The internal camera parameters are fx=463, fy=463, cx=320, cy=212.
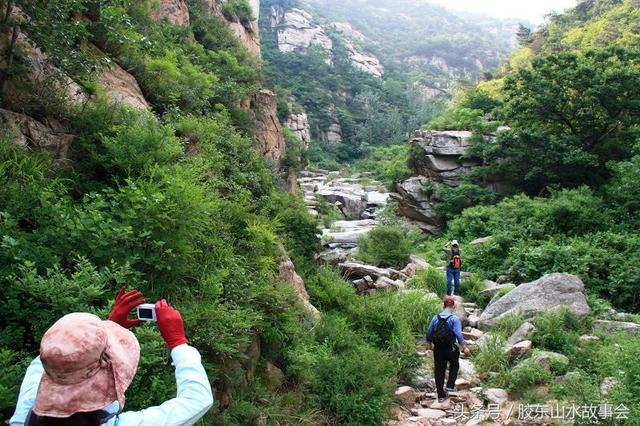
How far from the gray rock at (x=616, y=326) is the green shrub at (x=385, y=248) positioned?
7.48 meters

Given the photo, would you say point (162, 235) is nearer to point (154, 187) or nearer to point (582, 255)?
point (154, 187)

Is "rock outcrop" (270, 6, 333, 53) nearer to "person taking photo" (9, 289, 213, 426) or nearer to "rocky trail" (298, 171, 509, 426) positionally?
"rocky trail" (298, 171, 509, 426)

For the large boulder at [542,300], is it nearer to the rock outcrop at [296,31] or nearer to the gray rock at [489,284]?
the gray rock at [489,284]

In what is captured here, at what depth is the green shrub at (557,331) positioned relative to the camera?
296 inches

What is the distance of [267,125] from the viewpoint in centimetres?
1342

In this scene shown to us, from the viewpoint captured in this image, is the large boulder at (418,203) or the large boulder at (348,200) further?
the large boulder at (348,200)

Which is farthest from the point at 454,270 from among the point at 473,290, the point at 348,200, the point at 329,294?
the point at 348,200

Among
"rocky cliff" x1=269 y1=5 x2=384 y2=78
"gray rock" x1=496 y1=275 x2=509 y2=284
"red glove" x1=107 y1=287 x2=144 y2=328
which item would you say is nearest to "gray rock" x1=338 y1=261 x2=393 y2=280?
"gray rock" x1=496 y1=275 x2=509 y2=284

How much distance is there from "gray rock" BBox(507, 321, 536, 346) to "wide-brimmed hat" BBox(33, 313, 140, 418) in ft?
24.8

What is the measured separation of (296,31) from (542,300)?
73.3 metres

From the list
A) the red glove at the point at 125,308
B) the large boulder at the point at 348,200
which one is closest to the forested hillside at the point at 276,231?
the red glove at the point at 125,308

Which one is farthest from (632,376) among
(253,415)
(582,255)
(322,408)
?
(582,255)

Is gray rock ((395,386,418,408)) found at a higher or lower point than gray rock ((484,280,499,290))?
higher

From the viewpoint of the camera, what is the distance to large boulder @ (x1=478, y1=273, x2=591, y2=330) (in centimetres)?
888
